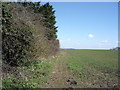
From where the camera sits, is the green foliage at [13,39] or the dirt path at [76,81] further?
the green foliage at [13,39]

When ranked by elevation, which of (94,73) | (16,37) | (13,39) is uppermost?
(16,37)

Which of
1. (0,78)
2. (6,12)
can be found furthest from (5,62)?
(6,12)

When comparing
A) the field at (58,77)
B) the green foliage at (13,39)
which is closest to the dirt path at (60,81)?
the field at (58,77)

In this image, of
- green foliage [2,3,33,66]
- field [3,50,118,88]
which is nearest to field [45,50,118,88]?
field [3,50,118,88]

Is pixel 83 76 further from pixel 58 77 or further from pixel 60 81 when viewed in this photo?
pixel 60 81

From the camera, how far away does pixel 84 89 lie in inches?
234

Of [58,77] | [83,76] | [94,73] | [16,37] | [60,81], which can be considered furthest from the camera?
[94,73]

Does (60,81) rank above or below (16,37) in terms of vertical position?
below

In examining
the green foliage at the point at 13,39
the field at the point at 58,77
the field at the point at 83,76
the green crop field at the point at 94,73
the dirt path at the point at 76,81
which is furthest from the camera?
the green foliage at the point at 13,39

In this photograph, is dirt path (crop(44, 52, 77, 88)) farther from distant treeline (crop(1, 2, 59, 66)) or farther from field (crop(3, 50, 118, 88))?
distant treeline (crop(1, 2, 59, 66))

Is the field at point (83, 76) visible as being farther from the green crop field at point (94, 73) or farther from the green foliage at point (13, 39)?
the green foliage at point (13, 39)

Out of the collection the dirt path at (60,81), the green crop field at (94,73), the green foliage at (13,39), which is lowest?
the green crop field at (94,73)

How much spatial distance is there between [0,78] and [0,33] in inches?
91.0

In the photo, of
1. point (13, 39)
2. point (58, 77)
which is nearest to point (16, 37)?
point (13, 39)
